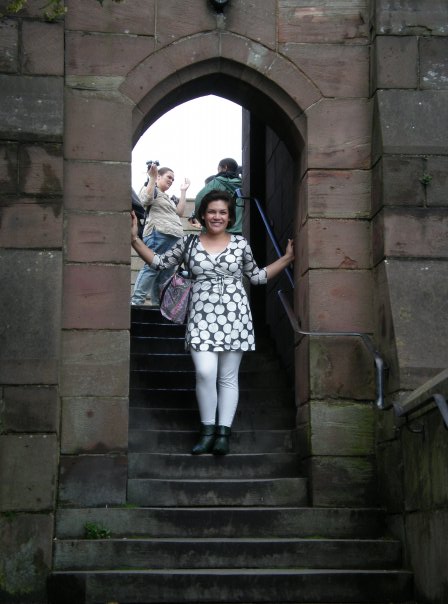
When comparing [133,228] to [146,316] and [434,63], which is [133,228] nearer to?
[434,63]

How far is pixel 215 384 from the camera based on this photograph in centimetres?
846

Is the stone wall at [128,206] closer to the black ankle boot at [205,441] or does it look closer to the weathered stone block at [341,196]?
the weathered stone block at [341,196]

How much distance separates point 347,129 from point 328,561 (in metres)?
3.01

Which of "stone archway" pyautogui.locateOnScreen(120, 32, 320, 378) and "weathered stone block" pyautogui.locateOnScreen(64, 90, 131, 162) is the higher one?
"stone archway" pyautogui.locateOnScreen(120, 32, 320, 378)

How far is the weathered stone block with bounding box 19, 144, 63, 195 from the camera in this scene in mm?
8148

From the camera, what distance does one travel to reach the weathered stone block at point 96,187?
834cm

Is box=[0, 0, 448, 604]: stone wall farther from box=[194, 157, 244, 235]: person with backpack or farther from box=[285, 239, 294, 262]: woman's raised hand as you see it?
box=[194, 157, 244, 235]: person with backpack

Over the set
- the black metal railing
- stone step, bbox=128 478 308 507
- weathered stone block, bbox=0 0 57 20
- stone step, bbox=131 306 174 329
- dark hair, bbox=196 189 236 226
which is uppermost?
weathered stone block, bbox=0 0 57 20

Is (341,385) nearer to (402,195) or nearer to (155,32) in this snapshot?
(402,195)

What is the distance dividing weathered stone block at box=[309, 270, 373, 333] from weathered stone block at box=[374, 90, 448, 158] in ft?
2.96

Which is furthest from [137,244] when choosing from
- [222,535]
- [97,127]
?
[222,535]

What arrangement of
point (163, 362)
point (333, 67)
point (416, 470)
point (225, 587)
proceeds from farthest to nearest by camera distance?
point (163, 362) < point (333, 67) < point (416, 470) < point (225, 587)

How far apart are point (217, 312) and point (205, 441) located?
2.95ft

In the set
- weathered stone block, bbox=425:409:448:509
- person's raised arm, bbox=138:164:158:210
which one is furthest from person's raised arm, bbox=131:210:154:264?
person's raised arm, bbox=138:164:158:210
